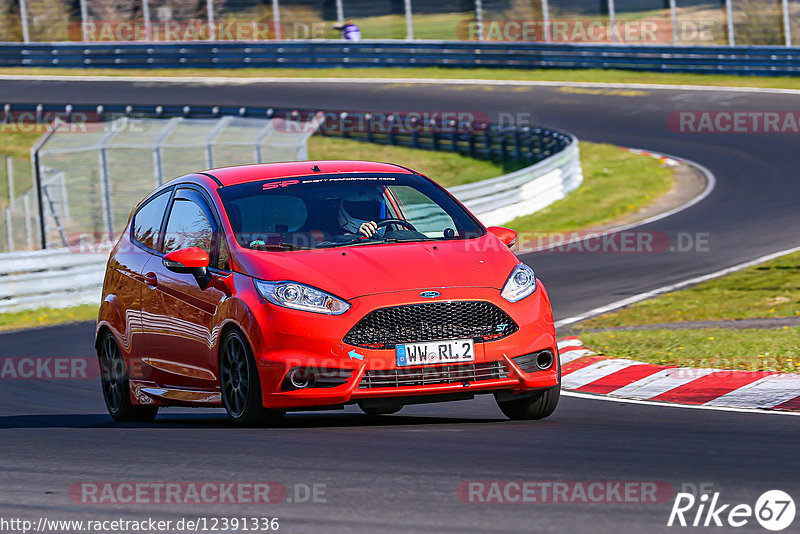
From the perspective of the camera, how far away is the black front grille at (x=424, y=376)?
719 cm

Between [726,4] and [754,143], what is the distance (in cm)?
1134

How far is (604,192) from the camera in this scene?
26188 millimetres

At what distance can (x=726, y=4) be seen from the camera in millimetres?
40156

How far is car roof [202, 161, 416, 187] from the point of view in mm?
8477

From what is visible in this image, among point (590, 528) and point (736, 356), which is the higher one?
point (590, 528)

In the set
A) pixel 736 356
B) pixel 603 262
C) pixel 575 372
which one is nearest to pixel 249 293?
pixel 575 372

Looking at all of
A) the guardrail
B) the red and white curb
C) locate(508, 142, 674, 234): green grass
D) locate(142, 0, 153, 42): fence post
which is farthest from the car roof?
locate(142, 0, 153, 42): fence post

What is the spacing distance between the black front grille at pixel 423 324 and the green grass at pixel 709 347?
10.1 feet

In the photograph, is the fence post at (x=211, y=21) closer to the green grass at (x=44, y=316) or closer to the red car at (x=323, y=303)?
the green grass at (x=44, y=316)

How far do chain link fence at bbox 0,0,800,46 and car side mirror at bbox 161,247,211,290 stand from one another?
3358cm

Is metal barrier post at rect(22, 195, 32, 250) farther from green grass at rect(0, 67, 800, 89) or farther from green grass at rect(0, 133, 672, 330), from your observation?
green grass at rect(0, 67, 800, 89)

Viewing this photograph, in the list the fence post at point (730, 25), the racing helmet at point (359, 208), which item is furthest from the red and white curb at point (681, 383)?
the fence post at point (730, 25)

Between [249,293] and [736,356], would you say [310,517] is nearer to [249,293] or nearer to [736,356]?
[249,293]

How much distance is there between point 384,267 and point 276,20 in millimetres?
40594
